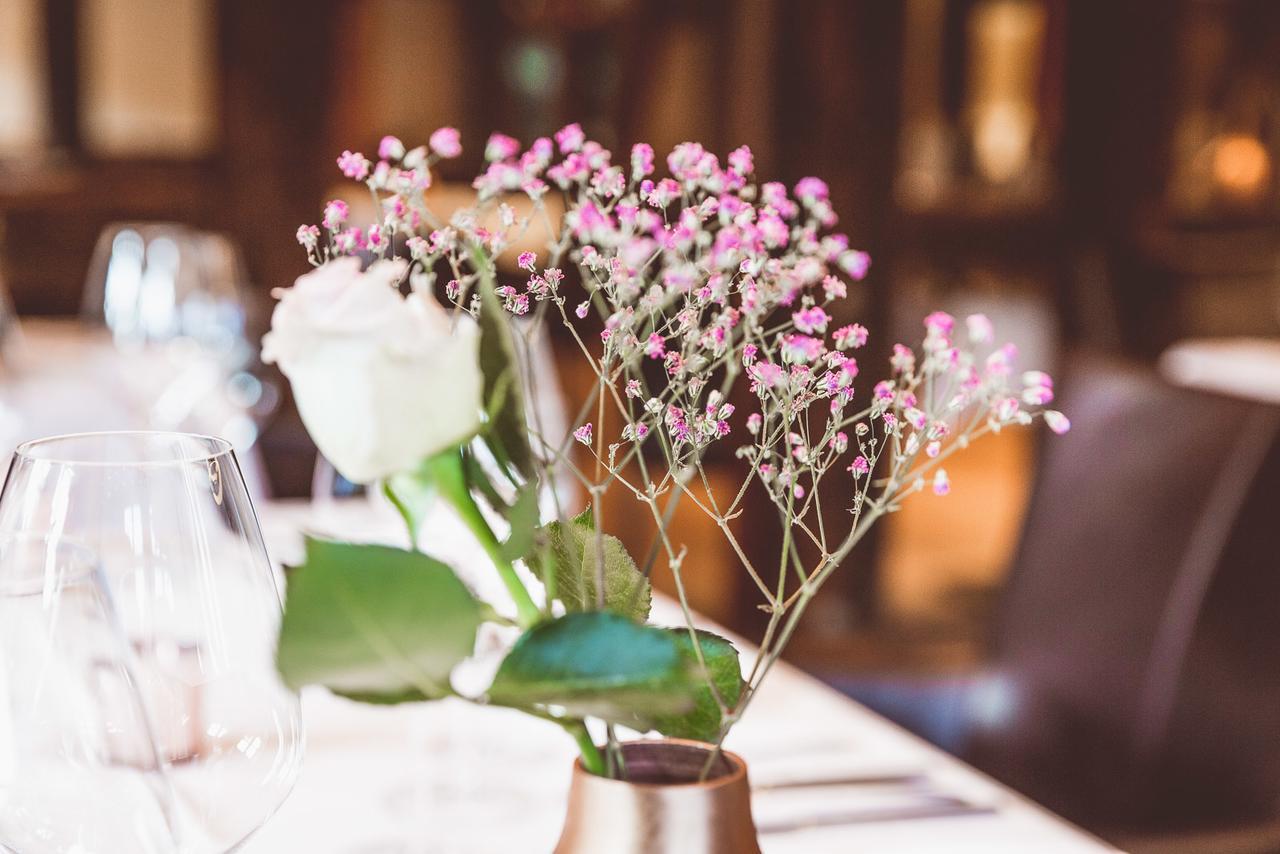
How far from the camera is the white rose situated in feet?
1.30

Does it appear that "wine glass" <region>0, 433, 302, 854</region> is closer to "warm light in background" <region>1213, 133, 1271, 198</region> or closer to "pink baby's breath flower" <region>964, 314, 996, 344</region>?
"pink baby's breath flower" <region>964, 314, 996, 344</region>

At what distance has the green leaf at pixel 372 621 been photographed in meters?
0.40

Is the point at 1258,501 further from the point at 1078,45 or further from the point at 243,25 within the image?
the point at 1078,45

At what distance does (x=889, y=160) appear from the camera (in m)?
3.31

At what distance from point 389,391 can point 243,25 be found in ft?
16.7

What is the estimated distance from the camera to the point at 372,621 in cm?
41

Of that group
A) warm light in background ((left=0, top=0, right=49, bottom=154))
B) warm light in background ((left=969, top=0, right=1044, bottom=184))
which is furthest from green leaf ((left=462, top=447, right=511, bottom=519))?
warm light in background ((left=969, top=0, right=1044, bottom=184))

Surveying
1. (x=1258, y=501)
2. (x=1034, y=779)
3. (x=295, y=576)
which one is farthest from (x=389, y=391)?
(x=1034, y=779)

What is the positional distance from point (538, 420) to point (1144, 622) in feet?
3.61

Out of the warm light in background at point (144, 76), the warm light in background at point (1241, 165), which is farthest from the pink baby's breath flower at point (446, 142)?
the warm light in background at point (1241, 165)

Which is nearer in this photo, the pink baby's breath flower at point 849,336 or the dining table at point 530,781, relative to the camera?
the pink baby's breath flower at point 849,336

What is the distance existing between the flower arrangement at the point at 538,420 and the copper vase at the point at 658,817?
0.02m

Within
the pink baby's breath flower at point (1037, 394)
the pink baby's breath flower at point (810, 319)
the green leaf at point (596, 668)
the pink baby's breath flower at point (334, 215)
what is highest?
the pink baby's breath flower at point (334, 215)

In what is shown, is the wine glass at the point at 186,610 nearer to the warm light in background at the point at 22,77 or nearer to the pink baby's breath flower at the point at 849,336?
the pink baby's breath flower at the point at 849,336
